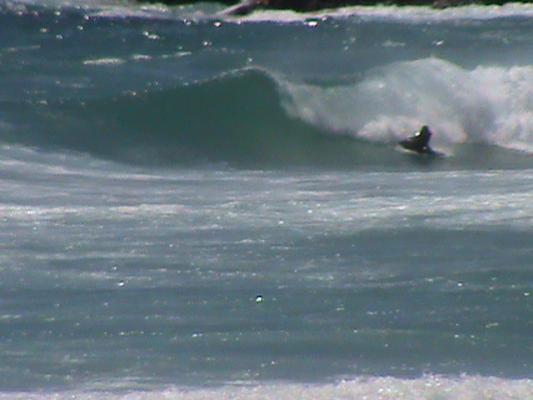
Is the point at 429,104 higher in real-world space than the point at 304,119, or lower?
higher

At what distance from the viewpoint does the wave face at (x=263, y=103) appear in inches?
575

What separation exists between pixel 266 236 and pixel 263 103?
8.94 meters

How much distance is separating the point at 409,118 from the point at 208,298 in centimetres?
1015

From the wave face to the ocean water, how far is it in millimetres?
52

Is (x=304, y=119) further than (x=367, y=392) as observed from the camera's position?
Yes

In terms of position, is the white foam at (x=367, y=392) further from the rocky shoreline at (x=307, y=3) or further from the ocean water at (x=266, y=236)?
the rocky shoreline at (x=307, y=3)

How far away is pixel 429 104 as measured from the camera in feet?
56.6

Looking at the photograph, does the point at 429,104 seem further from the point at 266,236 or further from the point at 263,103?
the point at 266,236

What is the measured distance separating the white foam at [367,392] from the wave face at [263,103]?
7.91 meters

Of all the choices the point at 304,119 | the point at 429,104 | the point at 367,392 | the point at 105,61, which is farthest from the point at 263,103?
the point at 367,392

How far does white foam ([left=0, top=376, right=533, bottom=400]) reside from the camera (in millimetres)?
4742

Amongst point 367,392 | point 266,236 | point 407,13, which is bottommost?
point 407,13

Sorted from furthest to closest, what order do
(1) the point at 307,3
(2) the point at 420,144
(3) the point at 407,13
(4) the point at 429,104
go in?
(1) the point at 307,3 < (3) the point at 407,13 < (4) the point at 429,104 < (2) the point at 420,144

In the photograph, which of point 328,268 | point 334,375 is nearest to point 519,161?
point 328,268
